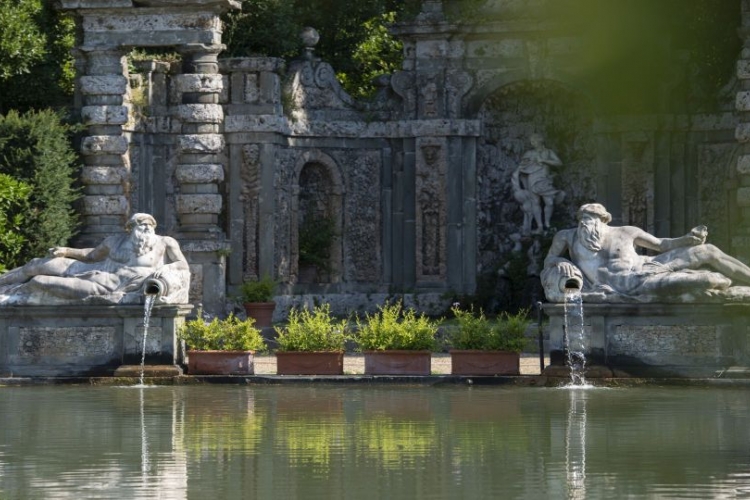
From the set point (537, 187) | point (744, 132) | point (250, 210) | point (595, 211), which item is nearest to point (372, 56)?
point (537, 187)

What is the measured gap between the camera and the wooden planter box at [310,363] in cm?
2148

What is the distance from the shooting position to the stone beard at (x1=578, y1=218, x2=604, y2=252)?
70.3 feet

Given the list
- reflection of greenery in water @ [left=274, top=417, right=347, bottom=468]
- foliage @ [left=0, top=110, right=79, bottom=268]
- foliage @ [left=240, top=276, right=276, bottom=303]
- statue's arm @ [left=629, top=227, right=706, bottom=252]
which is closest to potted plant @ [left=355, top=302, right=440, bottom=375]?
statue's arm @ [left=629, top=227, right=706, bottom=252]

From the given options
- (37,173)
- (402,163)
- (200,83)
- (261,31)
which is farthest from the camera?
(261,31)

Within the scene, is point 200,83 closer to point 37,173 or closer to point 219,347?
point 37,173

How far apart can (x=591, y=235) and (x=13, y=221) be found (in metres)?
9.13

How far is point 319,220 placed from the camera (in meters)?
30.7

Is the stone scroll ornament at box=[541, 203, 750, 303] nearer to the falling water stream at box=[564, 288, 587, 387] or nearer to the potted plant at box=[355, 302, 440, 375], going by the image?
the falling water stream at box=[564, 288, 587, 387]

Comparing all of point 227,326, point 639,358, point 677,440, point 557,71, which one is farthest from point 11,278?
point 557,71

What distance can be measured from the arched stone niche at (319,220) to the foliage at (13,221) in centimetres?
532

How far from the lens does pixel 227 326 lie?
21641 millimetres

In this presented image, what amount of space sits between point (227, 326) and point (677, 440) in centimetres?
743

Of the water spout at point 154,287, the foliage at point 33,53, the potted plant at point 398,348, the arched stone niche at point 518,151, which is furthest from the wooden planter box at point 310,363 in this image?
the foliage at point 33,53

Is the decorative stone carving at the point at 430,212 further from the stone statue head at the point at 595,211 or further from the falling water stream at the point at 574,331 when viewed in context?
the falling water stream at the point at 574,331
